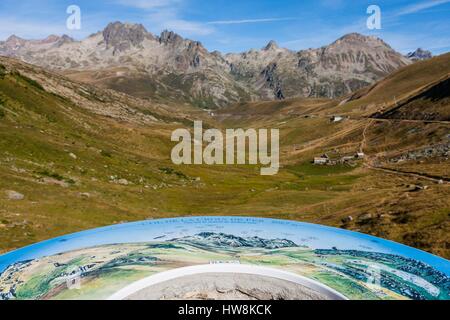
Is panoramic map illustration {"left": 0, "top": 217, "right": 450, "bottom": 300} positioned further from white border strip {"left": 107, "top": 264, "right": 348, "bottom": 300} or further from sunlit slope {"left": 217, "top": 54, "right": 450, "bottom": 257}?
sunlit slope {"left": 217, "top": 54, "right": 450, "bottom": 257}

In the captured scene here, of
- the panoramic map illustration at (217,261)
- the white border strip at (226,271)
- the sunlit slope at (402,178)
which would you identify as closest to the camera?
the white border strip at (226,271)

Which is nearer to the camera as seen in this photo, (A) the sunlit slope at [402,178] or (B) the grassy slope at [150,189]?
(A) the sunlit slope at [402,178]

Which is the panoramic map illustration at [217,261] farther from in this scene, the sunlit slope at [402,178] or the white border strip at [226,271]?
the sunlit slope at [402,178]

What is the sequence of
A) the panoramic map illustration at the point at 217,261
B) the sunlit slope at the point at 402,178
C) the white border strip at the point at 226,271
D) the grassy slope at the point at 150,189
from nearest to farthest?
the white border strip at the point at 226,271
the panoramic map illustration at the point at 217,261
the sunlit slope at the point at 402,178
the grassy slope at the point at 150,189

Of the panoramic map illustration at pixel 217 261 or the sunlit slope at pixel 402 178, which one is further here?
the sunlit slope at pixel 402 178

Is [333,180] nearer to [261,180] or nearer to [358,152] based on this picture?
[261,180]

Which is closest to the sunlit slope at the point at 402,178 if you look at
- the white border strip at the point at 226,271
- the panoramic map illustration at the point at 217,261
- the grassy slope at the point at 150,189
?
the grassy slope at the point at 150,189

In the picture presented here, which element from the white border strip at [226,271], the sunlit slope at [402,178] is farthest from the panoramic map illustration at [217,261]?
the sunlit slope at [402,178]

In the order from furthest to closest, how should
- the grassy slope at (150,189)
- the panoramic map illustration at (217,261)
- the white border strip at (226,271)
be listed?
the grassy slope at (150,189) < the panoramic map illustration at (217,261) < the white border strip at (226,271)

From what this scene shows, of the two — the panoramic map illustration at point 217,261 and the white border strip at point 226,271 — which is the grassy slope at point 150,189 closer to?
the panoramic map illustration at point 217,261
